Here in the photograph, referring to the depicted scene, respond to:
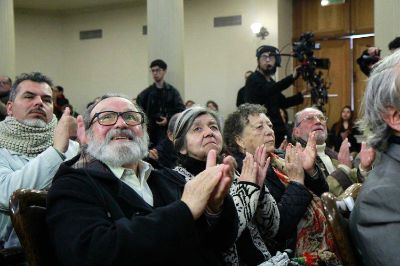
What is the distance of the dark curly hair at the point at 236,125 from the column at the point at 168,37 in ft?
11.4

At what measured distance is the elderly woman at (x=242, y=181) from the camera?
2.12m

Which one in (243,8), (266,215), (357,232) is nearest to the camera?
(357,232)

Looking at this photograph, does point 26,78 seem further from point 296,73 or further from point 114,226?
point 296,73

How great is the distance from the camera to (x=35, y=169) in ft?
6.96

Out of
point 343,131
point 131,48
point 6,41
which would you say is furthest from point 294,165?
point 131,48

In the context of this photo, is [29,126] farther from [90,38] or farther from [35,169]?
[90,38]

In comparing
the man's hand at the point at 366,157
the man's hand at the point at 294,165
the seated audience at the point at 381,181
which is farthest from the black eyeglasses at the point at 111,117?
the man's hand at the point at 366,157

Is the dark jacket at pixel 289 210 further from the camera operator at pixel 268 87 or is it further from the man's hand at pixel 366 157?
the camera operator at pixel 268 87

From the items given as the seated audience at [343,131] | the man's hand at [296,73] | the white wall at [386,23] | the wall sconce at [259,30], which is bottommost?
the seated audience at [343,131]

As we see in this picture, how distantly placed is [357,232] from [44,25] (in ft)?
39.7

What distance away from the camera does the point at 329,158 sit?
142 inches

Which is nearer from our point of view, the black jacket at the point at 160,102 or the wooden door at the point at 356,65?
the black jacket at the point at 160,102

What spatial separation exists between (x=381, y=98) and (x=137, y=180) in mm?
827

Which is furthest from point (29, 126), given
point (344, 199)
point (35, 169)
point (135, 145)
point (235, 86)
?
point (235, 86)
